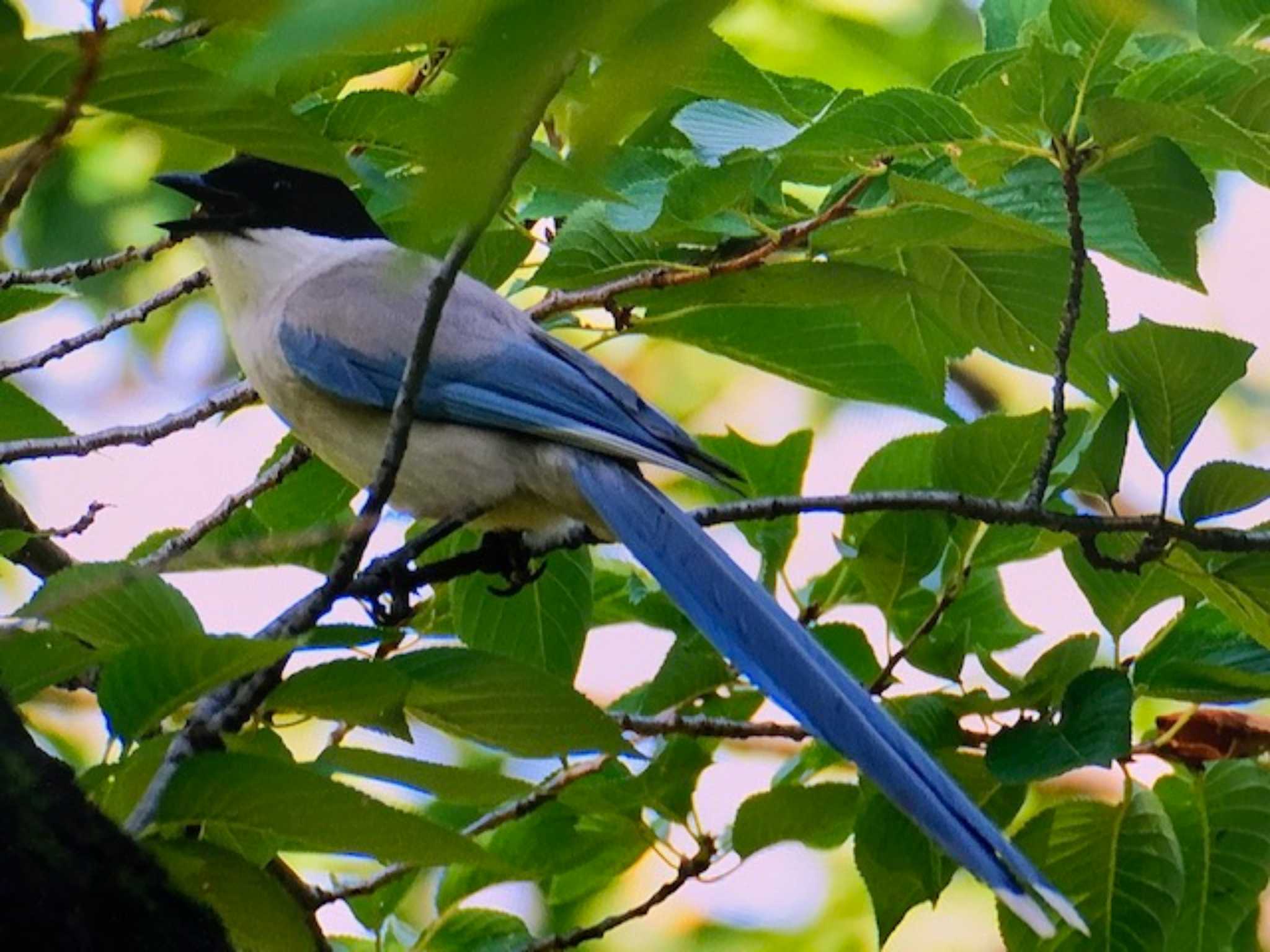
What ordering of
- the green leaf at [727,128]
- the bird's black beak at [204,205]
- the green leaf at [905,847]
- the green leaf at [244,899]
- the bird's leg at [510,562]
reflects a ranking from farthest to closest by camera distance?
the bird's black beak at [204,205] → the bird's leg at [510,562] → the green leaf at [905,847] → the green leaf at [727,128] → the green leaf at [244,899]

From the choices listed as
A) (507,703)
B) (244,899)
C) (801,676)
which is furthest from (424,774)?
(801,676)

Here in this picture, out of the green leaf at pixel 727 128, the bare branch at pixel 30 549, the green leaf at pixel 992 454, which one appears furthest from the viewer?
the bare branch at pixel 30 549

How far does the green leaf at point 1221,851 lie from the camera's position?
2715mm

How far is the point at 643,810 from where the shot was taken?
123 inches

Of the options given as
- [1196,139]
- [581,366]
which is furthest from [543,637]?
[1196,139]

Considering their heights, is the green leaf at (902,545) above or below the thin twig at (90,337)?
below

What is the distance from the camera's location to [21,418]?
8.87ft

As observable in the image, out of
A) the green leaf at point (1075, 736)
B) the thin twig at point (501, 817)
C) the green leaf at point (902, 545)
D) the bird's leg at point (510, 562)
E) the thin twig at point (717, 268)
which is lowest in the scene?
the thin twig at point (501, 817)

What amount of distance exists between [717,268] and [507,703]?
970mm

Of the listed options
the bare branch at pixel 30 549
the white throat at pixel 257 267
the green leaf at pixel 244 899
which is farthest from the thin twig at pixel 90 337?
the green leaf at pixel 244 899

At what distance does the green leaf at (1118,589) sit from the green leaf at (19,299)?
165cm

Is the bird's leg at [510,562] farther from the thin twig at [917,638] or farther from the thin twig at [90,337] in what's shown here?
the thin twig at [90,337]

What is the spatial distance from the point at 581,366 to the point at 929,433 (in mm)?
717

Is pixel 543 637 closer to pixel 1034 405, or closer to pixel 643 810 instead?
pixel 643 810
